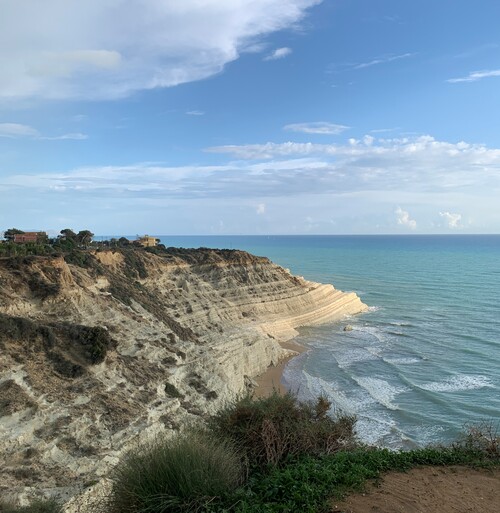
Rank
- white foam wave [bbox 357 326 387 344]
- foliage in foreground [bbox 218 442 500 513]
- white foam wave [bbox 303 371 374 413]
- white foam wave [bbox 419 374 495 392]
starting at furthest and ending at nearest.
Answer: white foam wave [bbox 357 326 387 344]
white foam wave [bbox 419 374 495 392]
white foam wave [bbox 303 371 374 413]
foliage in foreground [bbox 218 442 500 513]

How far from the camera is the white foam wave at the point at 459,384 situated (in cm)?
2989

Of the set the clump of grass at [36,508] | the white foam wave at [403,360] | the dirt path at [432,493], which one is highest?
the dirt path at [432,493]

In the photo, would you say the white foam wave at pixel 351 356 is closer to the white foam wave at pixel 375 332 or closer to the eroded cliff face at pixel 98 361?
the white foam wave at pixel 375 332

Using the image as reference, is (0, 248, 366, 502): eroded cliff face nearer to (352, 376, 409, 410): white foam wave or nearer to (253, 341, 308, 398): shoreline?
(253, 341, 308, 398): shoreline

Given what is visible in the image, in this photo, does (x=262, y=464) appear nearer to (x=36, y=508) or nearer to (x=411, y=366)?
(x=36, y=508)

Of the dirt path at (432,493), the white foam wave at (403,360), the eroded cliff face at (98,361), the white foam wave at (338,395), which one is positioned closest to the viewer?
the dirt path at (432,493)

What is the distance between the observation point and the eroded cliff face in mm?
15352

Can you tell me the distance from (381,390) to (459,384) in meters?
5.40

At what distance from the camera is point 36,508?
1135cm

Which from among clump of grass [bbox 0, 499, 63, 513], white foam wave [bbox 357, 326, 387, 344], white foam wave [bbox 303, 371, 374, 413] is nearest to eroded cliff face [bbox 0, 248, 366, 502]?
clump of grass [bbox 0, 499, 63, 513]

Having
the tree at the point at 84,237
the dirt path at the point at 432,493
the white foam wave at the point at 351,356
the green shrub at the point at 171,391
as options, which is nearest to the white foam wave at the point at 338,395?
the white foam wave at the point at 351,356

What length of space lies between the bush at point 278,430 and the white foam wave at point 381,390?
55.1ft

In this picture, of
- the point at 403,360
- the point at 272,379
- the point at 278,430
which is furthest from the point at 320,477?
the point at 403,360

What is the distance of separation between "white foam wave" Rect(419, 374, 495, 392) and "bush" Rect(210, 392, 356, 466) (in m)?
20.4
